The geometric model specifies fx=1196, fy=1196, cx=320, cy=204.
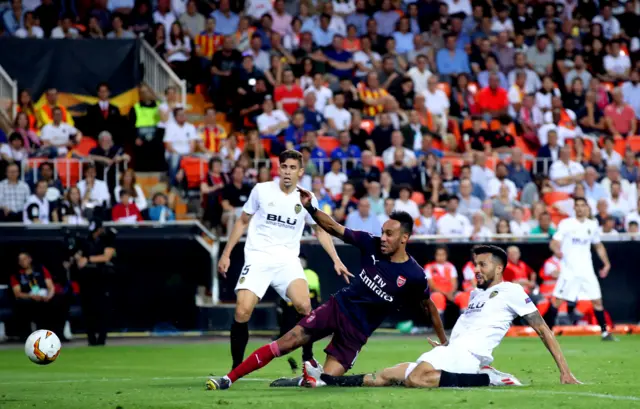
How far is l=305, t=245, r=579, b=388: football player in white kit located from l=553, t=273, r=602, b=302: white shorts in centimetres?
920

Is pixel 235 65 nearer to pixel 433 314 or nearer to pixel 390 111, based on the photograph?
pixel 390 111

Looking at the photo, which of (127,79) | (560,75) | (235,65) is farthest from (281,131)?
(560,75)

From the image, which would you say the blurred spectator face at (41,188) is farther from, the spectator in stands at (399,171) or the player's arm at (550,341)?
the player's arm at (550,341)

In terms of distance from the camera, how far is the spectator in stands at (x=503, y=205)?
887 inches

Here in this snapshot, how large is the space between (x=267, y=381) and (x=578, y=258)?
9135 millimetres

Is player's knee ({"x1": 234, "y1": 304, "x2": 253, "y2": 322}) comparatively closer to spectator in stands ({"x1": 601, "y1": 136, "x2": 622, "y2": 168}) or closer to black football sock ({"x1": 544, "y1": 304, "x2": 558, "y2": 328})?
black football sock ({"x1": 544, "y1": 304, "x2": 558, "y2": 328})

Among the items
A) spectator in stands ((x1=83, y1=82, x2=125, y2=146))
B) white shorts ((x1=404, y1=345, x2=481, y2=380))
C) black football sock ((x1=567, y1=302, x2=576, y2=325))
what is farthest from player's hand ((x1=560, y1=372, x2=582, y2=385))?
spectator in stands ((x1=83, y1=82, x2=125, y2=146))

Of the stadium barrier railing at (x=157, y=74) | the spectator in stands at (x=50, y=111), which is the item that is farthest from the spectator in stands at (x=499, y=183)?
the spectator in stands at (x=50, y=111)

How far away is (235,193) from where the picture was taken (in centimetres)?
2081

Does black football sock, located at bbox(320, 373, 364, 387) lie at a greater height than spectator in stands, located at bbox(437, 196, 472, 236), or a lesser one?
lesser

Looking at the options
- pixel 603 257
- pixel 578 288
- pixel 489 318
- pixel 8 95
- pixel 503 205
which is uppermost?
pixel 8 95

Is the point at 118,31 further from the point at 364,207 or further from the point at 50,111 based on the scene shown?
the point at 364,207

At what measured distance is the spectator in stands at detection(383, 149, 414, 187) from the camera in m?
22.4

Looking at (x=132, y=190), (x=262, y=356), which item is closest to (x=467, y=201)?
(x=132, y=190)
